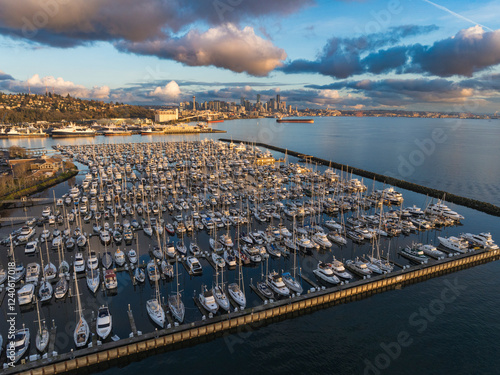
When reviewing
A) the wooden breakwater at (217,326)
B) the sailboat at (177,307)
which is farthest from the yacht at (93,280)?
the wooden breakwater at (217,326)

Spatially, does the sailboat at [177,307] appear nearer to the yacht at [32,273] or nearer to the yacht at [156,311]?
the yacht at [156,311]

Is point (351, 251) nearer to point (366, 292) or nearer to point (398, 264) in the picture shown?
point (398, 264)

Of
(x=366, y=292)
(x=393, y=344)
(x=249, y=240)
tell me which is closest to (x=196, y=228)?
(x=249, y=240)

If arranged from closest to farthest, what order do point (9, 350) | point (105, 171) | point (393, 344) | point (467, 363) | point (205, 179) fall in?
point (9, 350) → point (467, 363) → point (393, 344) → point (205, 179) → point (105, 171)

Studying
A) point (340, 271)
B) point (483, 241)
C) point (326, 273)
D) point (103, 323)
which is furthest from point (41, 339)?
point (483, 241)

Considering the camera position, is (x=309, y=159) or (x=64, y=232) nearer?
(x=64, y=232)

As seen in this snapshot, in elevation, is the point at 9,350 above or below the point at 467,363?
above
